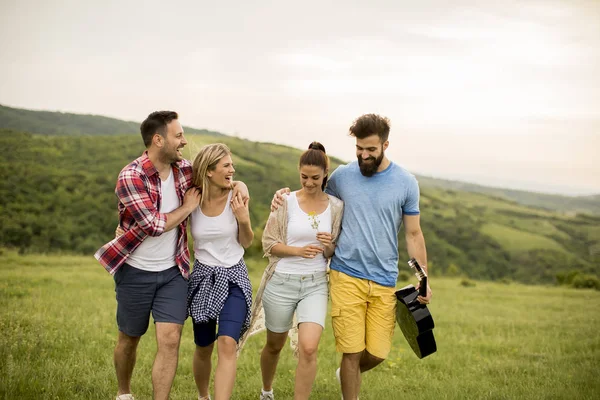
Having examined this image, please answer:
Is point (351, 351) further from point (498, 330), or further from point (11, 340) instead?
point (498, 330)

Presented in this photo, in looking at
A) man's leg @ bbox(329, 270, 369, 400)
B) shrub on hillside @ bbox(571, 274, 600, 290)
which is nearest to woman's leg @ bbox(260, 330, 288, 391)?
man's leg @ bbox(329, 270, 369, 400)

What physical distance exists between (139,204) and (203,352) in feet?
5.70

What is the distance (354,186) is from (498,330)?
336 inches

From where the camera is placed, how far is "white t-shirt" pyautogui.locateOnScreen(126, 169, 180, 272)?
5391 millimetres

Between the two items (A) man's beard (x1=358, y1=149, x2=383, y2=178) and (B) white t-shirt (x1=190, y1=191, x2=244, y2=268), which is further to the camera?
(A) man's beard (x1=358, y1=149, x2=383, y2=178)

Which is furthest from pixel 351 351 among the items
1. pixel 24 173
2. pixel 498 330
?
pixel 24 173

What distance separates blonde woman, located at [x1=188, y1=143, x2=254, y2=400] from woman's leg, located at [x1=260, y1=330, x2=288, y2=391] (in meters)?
0.40

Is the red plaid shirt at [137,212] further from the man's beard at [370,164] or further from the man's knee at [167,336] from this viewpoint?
the man's beard at [370,164]

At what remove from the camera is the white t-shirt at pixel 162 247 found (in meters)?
5.39

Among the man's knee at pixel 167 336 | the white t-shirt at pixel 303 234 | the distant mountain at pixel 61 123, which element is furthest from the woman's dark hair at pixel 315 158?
the distant mountain at pixel 61 123

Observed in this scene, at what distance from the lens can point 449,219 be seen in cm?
9844

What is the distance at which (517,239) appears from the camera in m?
99.1

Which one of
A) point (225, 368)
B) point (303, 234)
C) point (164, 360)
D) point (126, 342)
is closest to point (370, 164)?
point (303, 234)

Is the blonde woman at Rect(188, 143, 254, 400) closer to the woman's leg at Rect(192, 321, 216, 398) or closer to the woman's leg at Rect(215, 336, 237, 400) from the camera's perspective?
the woman's leg at Rect(192, 321, 216, 398)
